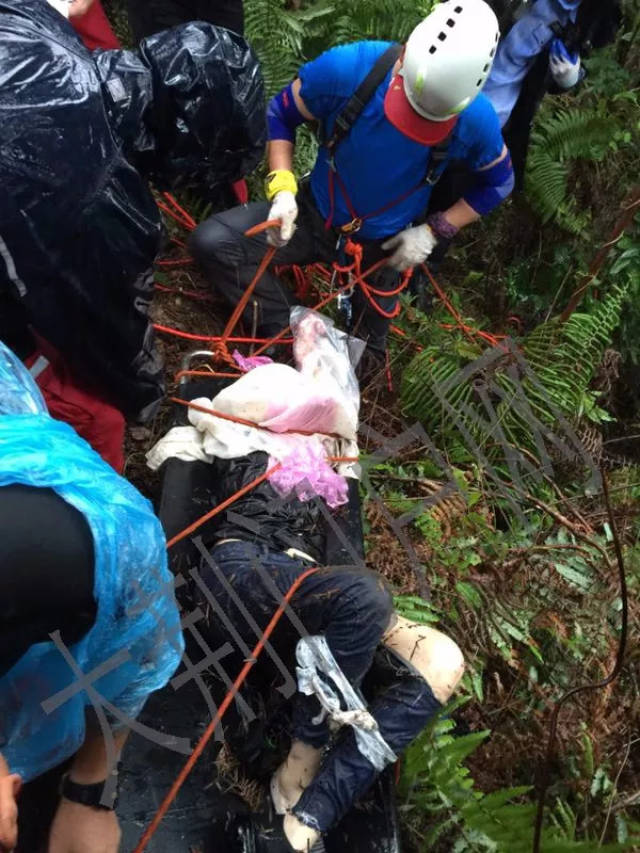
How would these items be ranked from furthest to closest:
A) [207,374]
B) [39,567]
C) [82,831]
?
1. [207,374]
2. [82,831]
3. [39,567]

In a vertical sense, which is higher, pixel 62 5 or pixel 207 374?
pixel 62 5

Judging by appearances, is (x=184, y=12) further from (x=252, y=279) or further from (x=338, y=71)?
(x=252, y=279)

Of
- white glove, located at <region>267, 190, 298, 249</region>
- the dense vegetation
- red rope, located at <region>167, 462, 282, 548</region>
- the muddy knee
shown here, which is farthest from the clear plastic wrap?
white glove, located at <region>267, 190, 298, 249</region>

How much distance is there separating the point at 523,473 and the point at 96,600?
3030 millimetres

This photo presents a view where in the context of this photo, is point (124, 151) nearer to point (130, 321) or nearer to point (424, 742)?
point (130, 321)

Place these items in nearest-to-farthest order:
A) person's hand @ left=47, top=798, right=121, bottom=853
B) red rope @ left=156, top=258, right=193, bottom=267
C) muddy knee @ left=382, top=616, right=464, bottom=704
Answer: person's hand @ left=47, top=798, right=121, bottom=853 < muddy knee @ left=382, top=616, right=464, bottom=704 < red rope @ left=156, top=258, right=193, bottom=267

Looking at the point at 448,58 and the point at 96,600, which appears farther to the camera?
the point at 448,58

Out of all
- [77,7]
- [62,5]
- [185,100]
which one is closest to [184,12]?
[77,7]

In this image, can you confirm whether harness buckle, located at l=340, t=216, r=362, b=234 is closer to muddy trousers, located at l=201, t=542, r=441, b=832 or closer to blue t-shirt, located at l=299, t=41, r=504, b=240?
blue t-shirt, located at l=299, t=41, r=504, b=240

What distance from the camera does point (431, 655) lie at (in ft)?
7.97

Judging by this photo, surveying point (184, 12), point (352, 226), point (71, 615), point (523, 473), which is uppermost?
point (184, 12)

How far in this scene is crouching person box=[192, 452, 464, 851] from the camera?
2.21 metres

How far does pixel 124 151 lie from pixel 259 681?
169 cm

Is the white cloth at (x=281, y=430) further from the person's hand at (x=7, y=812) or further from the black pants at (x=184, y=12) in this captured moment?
the black pants at (x=184, y=12)
